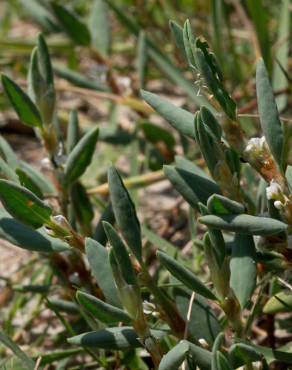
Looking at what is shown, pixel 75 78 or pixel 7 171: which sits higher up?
pixel 7 171

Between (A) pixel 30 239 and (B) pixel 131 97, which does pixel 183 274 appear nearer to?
(A) pixel 30 239

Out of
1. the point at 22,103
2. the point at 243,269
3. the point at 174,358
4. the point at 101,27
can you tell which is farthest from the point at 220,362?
the point at 101,27

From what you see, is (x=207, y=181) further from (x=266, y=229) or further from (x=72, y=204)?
(x=72, y=204)

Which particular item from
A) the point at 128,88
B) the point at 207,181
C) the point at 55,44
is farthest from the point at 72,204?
the point at 55,44

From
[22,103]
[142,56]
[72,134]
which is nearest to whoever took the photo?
[22,103]

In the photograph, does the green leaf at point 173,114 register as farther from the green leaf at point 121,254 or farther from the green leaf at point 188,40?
the green leaf at point 121,254
